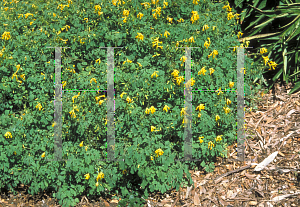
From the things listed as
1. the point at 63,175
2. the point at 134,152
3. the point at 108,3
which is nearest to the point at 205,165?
the point at 134,152

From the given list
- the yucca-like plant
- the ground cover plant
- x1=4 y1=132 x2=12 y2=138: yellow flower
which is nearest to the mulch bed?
the ground cover plant

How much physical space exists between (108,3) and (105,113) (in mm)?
1245

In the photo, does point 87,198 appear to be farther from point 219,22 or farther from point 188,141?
point 219,22

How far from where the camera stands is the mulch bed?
11.1ft

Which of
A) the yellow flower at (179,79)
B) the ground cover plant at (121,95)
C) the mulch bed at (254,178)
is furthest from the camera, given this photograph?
the mulch bed at (254,178)

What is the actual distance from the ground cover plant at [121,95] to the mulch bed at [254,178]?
179mm

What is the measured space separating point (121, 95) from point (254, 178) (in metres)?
1.70

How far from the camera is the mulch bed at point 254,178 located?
11.1 feet

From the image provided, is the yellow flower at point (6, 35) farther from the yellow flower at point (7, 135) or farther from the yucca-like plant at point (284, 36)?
the yucca-like plant at point (284, 36)

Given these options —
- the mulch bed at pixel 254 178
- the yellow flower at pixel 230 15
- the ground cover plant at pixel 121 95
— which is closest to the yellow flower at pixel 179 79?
the ground cover plant at pixel 121 95

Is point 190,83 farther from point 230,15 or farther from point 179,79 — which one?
point 230,15

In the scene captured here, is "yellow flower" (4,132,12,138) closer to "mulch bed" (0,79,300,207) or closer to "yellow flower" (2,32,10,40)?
"mulch bed" (0,79,300,207)

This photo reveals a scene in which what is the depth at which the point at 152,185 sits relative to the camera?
3279mm

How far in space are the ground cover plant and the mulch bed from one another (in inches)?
7.1
